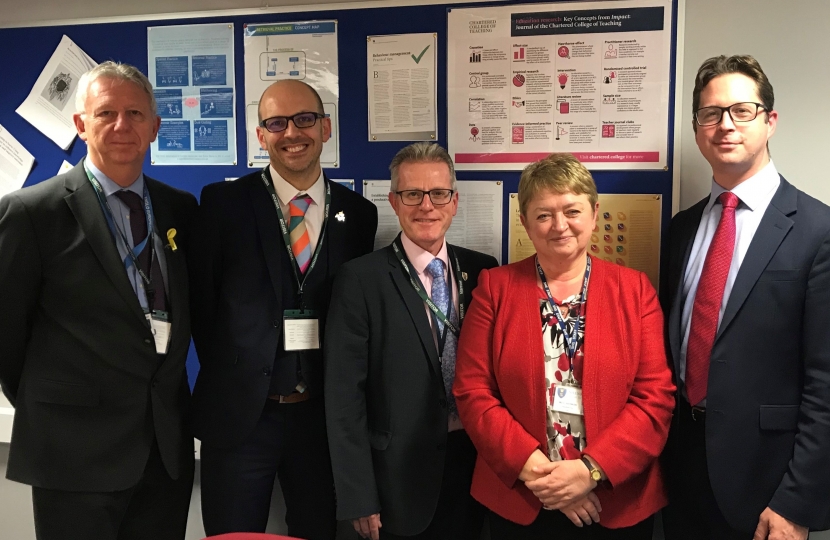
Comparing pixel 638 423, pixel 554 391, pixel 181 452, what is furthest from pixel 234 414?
pixel 638 423

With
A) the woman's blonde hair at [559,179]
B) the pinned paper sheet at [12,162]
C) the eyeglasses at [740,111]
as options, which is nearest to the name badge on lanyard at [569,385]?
the woman's blonde hair at [559,179]

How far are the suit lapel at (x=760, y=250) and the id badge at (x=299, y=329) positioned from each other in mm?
1294

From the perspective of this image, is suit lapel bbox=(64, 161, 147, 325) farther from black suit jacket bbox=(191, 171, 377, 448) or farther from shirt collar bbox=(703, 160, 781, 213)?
shirt collar bbox=(703, 160, 781, 213)

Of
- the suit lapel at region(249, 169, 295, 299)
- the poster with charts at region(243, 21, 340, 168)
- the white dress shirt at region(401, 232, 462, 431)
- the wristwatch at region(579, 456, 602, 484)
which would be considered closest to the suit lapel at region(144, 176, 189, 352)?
the suit lapel at region(249, 169, 295, 299)

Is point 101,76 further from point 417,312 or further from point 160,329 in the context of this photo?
point 417,312

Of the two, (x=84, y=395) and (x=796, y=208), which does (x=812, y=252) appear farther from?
(x=84, y=395)

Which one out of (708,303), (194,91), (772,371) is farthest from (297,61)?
(772,371)

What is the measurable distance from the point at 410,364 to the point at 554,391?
47cm

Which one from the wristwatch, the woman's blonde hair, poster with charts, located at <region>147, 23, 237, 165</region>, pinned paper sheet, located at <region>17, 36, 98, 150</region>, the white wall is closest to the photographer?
the wristwatch

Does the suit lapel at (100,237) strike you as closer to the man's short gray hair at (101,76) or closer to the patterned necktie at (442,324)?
the man's short gray hair at (101,76)

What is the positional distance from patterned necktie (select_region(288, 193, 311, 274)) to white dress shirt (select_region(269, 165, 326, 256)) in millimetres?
12

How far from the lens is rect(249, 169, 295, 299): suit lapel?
6.45 ft

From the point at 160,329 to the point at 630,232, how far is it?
180 centimetres

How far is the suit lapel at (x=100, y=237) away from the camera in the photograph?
1758mm
